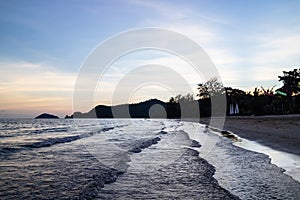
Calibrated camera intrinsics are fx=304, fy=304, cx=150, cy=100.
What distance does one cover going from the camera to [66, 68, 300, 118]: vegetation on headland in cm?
6975

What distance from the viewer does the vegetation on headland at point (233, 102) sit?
229 feet

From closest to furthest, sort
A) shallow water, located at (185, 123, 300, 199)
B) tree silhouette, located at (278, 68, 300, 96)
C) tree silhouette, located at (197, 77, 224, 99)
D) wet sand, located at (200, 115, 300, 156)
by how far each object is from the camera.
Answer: shallow water, located at (185, 123, 300, 199) < wet sand, located at (200, 115, 300, 156) < tree silhouette, located at (278, 68, 300, 96) < tree silhouette, located at (197, 77, 224, 99)

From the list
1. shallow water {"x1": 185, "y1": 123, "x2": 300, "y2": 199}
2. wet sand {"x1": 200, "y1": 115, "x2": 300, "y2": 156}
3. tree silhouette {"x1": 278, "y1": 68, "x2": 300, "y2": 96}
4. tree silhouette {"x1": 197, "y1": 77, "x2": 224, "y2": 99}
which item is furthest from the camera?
tree silhouette {"x1": 197, "y1": 77, "x2": 224, "y2": 99}

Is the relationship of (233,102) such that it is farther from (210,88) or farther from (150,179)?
(150,179)

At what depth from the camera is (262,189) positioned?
316 inches

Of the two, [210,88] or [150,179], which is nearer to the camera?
[150,179]

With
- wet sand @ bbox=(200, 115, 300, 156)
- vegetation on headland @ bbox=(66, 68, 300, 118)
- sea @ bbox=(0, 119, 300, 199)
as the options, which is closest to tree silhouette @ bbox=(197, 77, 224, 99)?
vegetation on headland @ bbox=(66, 68, 300, 118)

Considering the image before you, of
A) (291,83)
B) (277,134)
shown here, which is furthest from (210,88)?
(277,134)

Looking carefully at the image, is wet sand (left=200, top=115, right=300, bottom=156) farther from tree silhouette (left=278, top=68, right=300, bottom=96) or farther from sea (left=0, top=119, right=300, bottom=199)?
tree silhouette (left=278, top=68, right=300, bottom=96)

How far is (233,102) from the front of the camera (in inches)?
3777

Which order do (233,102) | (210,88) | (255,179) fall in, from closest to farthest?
(255,179)
(233,102)
(210,88)

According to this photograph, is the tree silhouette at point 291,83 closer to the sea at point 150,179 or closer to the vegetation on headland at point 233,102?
the vegetation on headland at point 233,102

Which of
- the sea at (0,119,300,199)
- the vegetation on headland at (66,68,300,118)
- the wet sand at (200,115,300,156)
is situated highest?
the vegetation on headland at (66,68,300,118)

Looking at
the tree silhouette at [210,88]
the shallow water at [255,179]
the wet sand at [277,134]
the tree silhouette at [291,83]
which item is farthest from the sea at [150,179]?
the tree silhouette at [210,88]
